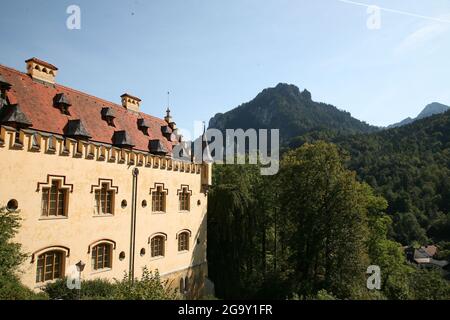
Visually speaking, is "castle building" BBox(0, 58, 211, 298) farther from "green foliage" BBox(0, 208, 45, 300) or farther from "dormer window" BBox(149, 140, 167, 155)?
"green foliage" BBox(0, 208, 45, 300)

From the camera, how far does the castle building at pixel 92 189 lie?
50.6 ft

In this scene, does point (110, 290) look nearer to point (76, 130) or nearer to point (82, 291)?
point (82, 291)

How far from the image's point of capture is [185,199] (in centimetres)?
2689

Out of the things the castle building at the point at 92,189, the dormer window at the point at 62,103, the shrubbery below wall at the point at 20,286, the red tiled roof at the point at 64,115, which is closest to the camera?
the shrubbery below wall at the point at 20,286

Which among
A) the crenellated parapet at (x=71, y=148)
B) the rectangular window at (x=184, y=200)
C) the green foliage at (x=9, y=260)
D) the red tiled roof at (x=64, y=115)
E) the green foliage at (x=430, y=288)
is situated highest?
the red tiled roof at (x=64, y=115)

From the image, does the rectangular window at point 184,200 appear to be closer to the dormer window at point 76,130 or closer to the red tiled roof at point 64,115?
the red tiled roof at point 64,115

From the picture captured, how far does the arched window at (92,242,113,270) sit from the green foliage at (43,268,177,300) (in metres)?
1.21

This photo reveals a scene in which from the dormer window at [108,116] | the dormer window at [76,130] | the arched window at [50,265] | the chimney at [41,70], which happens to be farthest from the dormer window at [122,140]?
the arched window at [50,265]

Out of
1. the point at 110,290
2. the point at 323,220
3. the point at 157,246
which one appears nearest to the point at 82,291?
the point at 110,290

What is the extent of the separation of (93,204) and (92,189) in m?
0.86

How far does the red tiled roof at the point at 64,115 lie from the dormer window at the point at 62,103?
27 centimetres

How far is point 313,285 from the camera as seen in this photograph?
92.8 feet
